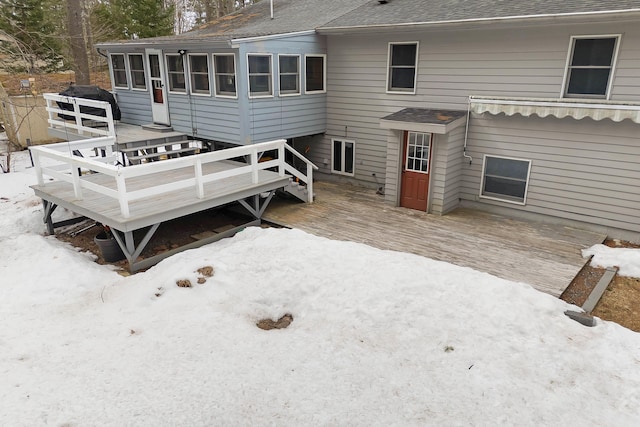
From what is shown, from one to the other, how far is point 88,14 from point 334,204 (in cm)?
2285

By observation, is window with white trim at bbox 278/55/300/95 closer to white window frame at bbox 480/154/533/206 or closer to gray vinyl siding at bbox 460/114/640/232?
gray vinyl siding at bbox 460/114/640/232

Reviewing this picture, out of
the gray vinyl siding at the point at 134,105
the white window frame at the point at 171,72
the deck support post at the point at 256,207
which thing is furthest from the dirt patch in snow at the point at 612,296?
the gray vinyl siding at the point at 134,105

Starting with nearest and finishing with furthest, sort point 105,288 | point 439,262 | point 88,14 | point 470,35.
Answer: point 105,288 < point 439,262 < point 470,35 < point 88,14

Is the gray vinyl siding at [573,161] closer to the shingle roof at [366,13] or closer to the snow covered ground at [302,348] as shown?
the snow covered ground at [302,348]

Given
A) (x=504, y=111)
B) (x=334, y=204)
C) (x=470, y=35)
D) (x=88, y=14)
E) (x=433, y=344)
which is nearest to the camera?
(x=433, y=344)

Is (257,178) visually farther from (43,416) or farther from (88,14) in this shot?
(88,14)

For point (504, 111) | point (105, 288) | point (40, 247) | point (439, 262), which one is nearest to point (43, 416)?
point (105, 288)

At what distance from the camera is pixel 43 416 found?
4301mm

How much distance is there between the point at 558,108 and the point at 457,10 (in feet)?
11.4

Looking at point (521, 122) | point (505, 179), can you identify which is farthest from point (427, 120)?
point (505, 179)

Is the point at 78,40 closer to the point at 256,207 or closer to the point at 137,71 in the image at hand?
the point at 137,71

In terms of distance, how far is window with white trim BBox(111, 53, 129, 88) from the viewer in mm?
13633

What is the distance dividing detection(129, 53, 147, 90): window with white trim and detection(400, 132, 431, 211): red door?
8.39 metres

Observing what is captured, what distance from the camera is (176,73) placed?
12117mm
